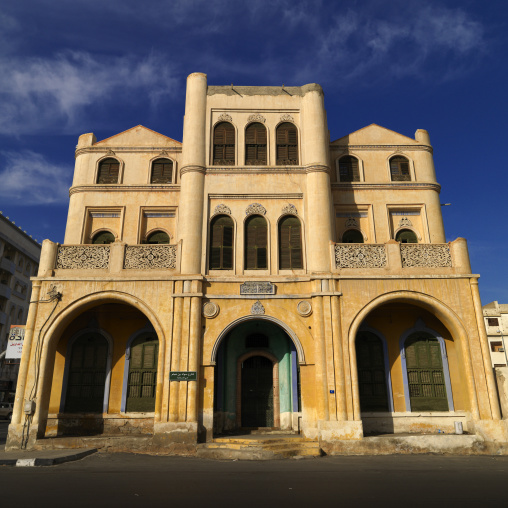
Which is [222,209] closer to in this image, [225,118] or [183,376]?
[225,118]

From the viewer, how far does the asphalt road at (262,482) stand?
665cm

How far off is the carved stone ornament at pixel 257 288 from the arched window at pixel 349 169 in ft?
19.1

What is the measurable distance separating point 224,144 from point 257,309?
21.1ft

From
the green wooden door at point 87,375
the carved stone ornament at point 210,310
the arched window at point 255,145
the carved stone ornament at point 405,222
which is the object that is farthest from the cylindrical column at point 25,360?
the carved stone ornament at point 405,222

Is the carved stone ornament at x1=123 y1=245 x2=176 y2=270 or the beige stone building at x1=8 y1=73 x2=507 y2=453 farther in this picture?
the carved stone ornament at x1=123 y1=245 x2=176 y2=270

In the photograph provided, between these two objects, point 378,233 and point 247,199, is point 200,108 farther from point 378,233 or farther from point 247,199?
point 378,233

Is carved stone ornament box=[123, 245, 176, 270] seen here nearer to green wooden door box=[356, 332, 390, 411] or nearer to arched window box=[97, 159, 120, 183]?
arched window box=[97, 159, 120, 183]

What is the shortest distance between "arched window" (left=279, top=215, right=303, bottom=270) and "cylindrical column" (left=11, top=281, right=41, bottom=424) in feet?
25.9

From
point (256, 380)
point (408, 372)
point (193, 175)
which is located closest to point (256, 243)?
point (193, 175)

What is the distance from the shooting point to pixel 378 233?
52.1 feet

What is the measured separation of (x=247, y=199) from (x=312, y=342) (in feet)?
17.9

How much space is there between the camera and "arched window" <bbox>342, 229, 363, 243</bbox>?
52.5ft

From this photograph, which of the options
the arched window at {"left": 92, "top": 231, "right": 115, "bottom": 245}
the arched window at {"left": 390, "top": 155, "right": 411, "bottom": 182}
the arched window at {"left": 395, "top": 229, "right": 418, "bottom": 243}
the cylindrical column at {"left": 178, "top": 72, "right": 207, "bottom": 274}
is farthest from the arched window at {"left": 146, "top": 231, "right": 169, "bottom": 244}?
the arched window at {"left": 390, "top": 155, "right": 411, "bottom": 182}

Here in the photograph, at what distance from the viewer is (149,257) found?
1395 cm
